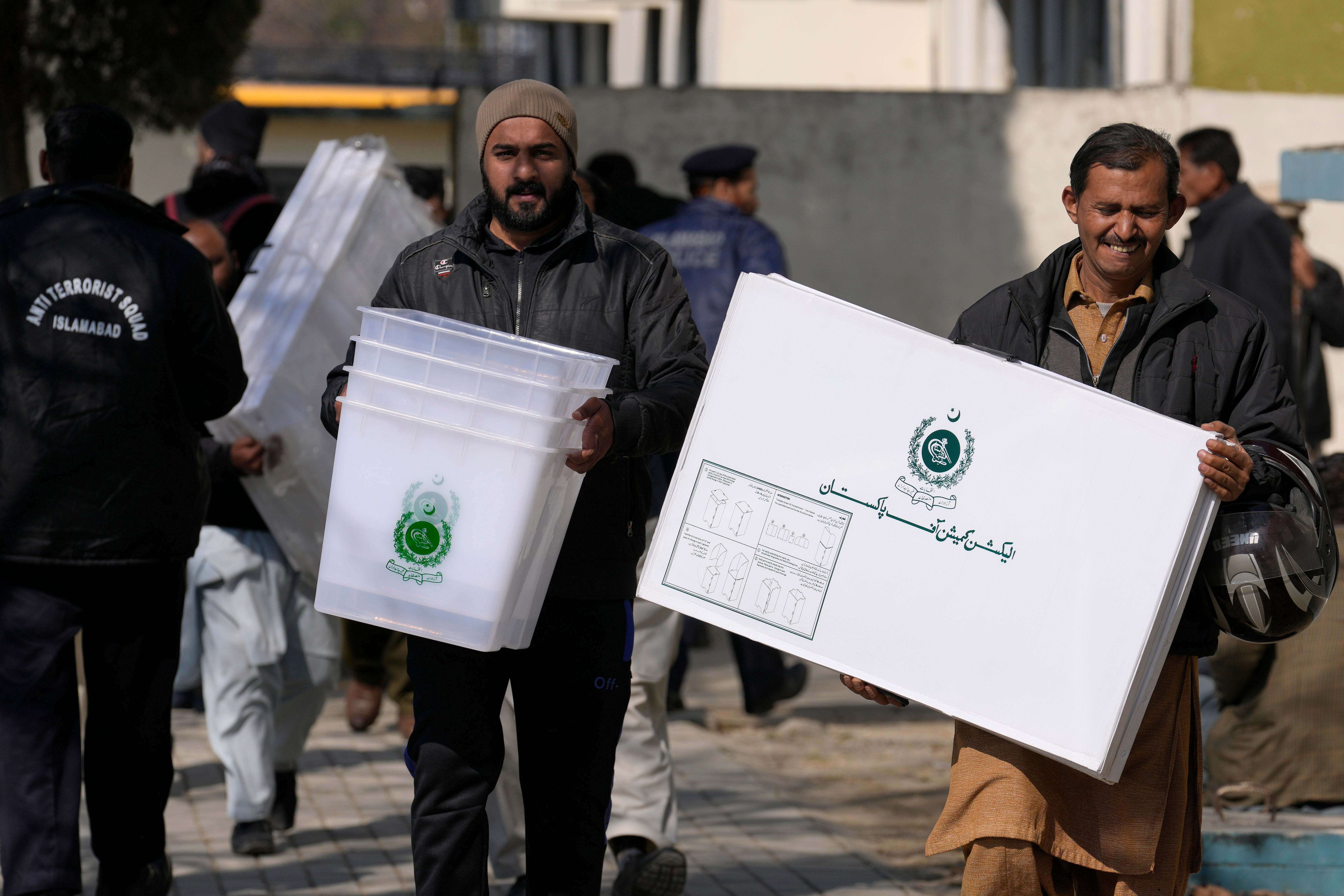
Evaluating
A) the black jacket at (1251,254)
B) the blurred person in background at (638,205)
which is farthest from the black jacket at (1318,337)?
the blurred person in background at (638,205)

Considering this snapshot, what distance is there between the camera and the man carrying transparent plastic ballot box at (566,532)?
3.73 meters

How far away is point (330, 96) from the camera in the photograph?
3031 centimetres

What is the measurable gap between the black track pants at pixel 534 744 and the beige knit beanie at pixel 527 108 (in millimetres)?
1047

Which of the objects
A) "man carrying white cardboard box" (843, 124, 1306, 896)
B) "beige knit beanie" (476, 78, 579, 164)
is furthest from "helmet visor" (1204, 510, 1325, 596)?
"beige knit beanie" (476, 78, 579, 164)

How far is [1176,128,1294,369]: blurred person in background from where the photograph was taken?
7500 millimetres

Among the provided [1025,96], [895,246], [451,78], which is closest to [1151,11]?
[1025,96]

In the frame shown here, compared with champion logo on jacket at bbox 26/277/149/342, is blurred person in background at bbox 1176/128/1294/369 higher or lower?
higher

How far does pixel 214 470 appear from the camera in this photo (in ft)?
17.6

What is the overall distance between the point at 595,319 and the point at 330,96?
27.9m

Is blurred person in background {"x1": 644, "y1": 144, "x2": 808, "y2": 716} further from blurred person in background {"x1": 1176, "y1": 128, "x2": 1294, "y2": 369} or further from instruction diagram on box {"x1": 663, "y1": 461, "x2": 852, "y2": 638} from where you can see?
instruction diagram on box {"x1": 663, "y1": 461, "x2": 852, "y2": 638}

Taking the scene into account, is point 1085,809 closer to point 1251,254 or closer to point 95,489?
point 95,489

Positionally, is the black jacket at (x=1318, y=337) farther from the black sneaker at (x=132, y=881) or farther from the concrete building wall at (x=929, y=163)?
the black sneaker at (x=132, y=881)

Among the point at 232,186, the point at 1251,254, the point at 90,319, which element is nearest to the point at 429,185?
the point at 232,186

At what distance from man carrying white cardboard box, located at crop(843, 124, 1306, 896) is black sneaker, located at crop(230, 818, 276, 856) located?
8.71ft
